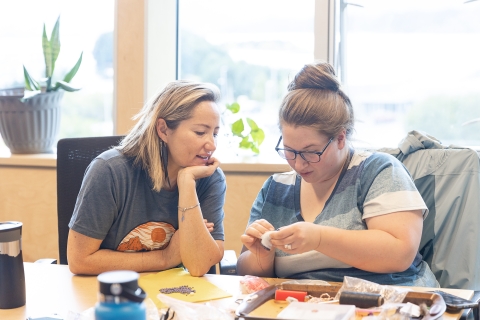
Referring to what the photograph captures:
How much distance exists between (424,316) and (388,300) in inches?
3.9

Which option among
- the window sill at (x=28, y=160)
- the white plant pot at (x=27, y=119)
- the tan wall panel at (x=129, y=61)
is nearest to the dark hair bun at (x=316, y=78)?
the tan wall panel at (x=129, y=61)

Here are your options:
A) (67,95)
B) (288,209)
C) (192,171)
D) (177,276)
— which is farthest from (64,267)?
(67,95)

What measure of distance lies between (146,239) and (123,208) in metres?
0.12

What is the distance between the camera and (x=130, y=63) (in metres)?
2.84

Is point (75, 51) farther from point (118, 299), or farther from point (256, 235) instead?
point (118, 299)

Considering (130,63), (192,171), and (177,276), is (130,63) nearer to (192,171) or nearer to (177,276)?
(192,171)

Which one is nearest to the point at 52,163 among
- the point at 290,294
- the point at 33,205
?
the point at 33,205

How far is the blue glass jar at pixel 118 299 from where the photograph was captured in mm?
829

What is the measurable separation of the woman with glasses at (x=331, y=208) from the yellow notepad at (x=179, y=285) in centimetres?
17

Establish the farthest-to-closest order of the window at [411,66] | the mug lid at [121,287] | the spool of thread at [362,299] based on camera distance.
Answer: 1. the window at [411,66]
2. the spool of thread at [362,299]
3. the mug lid at [121,287]

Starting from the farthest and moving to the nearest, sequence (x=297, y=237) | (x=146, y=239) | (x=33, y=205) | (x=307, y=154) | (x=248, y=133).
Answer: (x=33, y=205) < (x=248, y=133) < (x=146, y=239) < (x=307, y=154) < (x=297, y=237)

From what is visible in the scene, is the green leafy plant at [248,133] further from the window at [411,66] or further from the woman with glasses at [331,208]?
the woman with glasses at [331,208]

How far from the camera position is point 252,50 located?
289cm

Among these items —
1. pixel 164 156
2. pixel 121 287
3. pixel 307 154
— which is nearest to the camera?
pixel 121 287
